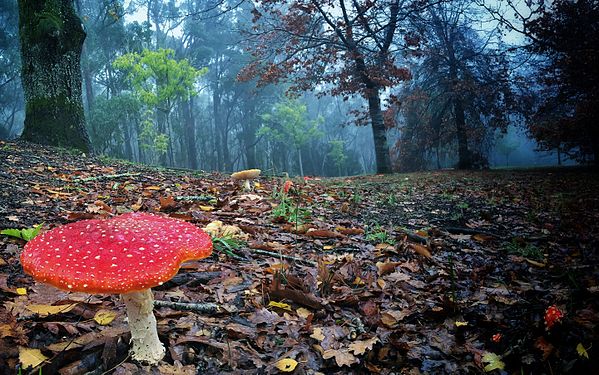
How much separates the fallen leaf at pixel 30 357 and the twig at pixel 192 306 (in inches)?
21.7

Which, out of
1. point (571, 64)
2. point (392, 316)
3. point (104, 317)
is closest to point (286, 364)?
point (392, 316)

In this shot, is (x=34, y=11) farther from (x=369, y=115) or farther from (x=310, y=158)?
(x=310, y=158)

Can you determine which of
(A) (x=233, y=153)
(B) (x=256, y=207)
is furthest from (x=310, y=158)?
(B) (x=256, y=207)

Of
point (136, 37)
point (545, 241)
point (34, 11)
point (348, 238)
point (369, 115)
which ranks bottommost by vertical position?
point (545, 241)

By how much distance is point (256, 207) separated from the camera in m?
4.43

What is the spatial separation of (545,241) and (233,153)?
46736mm

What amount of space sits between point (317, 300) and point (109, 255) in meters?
1.36

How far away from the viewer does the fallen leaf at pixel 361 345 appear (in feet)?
6.19

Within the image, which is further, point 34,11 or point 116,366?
point 34,11

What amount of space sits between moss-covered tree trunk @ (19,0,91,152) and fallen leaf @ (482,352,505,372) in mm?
8354

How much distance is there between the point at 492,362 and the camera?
74.9 inches

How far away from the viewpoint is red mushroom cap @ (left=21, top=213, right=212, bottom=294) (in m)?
1.22

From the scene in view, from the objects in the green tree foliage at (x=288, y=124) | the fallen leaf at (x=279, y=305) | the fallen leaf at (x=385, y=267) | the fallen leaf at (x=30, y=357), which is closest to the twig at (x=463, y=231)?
the fallen leaf at (x=385, y=267)

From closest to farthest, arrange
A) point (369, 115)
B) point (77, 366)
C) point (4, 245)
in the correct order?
1. point (77, 366)
2. point (4, 245)
3. point (369, 115)
